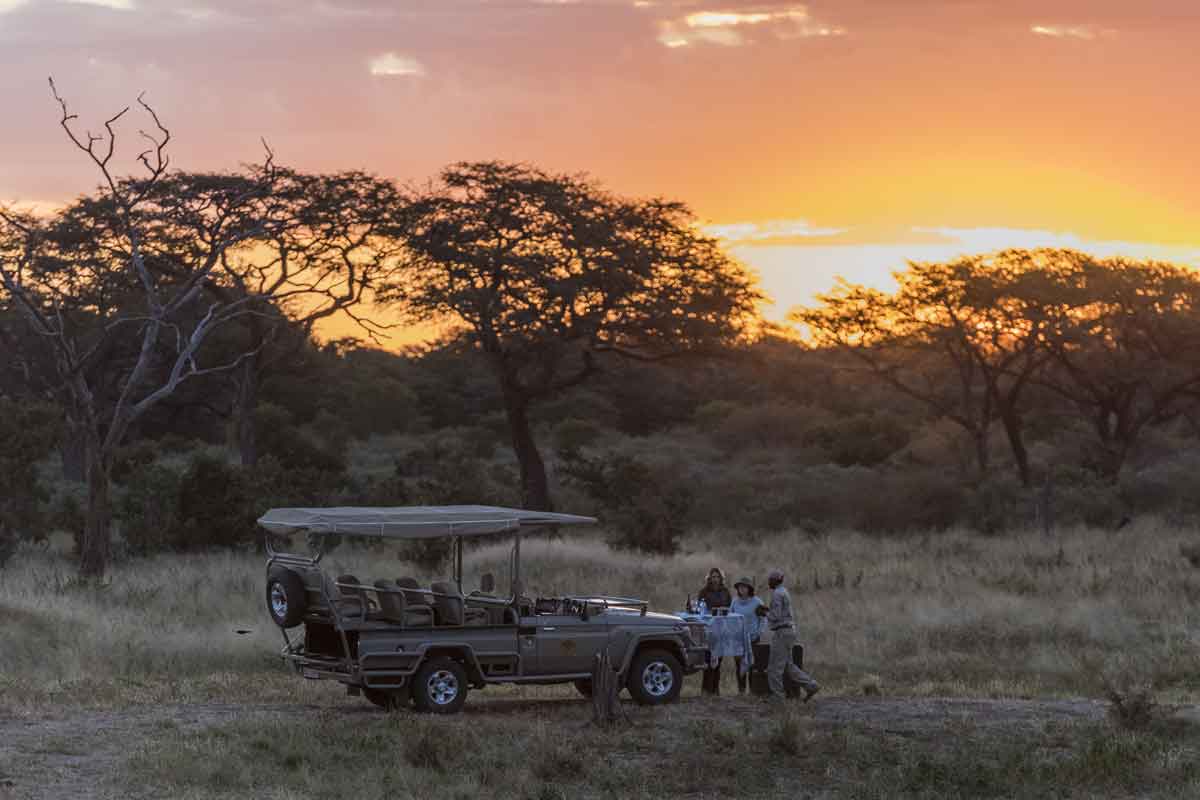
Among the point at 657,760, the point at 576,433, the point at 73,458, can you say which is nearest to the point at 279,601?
the point at 657,760

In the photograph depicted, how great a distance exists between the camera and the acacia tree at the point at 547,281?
153 ft

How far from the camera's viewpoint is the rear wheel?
17.6m

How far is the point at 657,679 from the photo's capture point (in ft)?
61.2

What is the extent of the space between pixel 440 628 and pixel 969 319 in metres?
41.8

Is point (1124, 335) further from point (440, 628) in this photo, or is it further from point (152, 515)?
Result: point (440, 628)

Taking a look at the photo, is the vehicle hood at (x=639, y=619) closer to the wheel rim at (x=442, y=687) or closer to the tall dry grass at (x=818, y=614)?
the wheel rim at (x=442, y=687)

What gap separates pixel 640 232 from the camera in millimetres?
48594

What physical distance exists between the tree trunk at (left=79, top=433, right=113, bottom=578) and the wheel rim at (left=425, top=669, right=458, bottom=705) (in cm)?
1481

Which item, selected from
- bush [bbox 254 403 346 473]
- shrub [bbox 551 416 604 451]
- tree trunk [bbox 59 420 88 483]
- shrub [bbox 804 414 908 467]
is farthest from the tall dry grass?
shrub [bbox 551 416 604 451]

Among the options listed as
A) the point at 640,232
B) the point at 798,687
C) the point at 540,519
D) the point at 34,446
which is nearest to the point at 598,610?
the point at 540,519

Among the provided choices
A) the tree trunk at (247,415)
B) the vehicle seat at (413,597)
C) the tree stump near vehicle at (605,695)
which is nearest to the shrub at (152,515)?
the tree trunk at (247,415)

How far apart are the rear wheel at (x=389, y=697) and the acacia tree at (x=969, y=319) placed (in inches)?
1454

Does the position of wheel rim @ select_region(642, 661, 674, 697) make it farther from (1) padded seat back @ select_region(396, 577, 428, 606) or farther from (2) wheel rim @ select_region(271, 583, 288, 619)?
(2) wheel rim @ select_region(271, 583, 288, 619)

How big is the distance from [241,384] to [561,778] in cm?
3747
